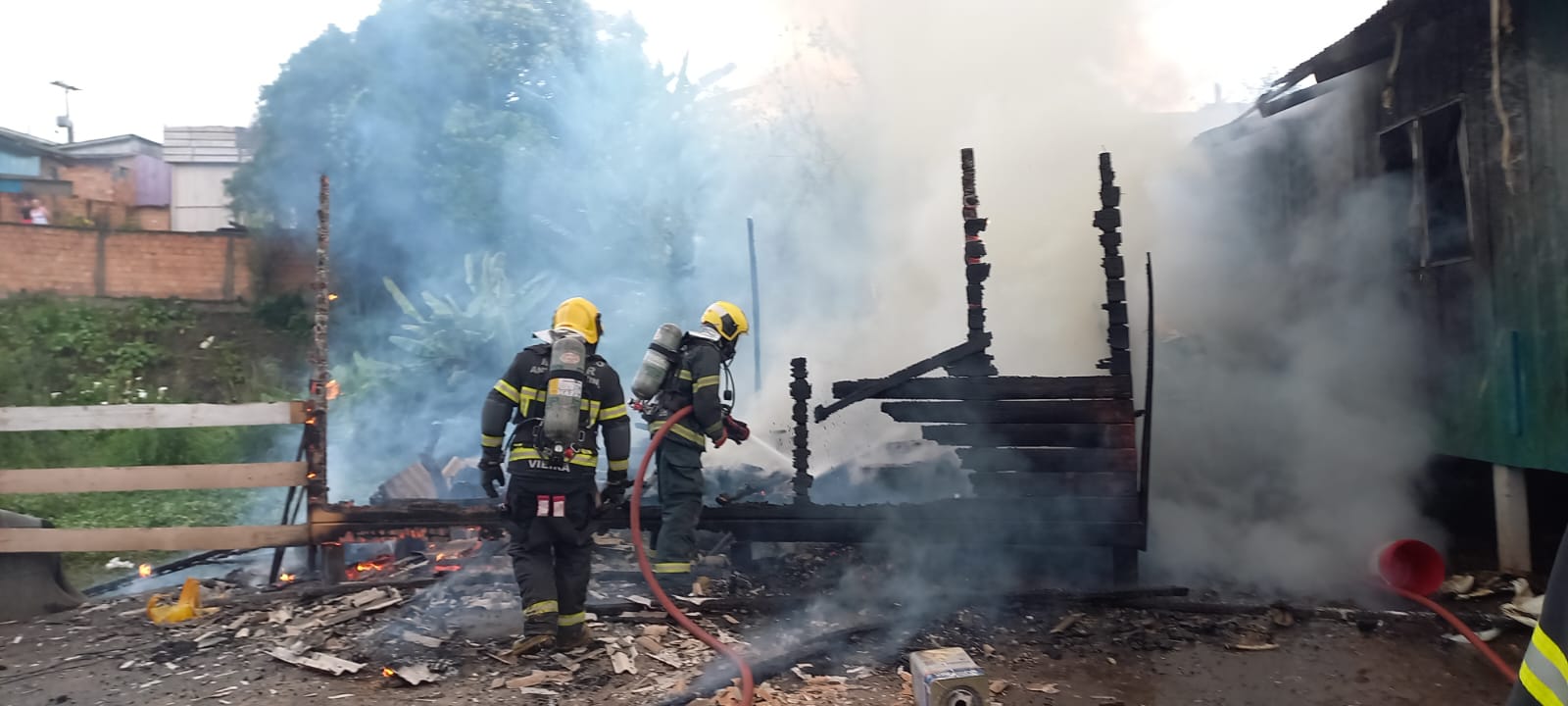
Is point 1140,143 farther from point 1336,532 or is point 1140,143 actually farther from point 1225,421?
point 1336,532

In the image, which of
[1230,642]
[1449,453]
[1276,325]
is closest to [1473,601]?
[1449,453]

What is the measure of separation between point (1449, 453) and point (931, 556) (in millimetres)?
4165

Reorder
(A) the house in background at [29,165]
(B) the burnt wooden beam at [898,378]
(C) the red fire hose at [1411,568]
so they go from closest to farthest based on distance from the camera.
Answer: (C) the red fire hose at [1411,568]
(B) the burnt wooden beam at [898,378]
(A) the house in background at [29,165]

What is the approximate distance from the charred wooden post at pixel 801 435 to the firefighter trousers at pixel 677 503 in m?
0.73

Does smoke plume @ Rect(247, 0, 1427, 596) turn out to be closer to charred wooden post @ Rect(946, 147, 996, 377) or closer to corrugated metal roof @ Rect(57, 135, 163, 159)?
charred wooden post @ Rect(946, 147, 996, 377)

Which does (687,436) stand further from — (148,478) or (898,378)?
(148,478)

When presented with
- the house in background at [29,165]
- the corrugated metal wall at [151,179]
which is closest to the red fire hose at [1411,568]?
the house in background at [29,165]

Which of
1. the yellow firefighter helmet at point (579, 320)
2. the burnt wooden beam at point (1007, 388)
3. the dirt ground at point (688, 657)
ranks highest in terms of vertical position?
the yellow firefighter helmet at point (579, 320)

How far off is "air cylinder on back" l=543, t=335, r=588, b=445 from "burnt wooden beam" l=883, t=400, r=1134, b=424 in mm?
2179

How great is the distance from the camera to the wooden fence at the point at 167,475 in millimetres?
5715

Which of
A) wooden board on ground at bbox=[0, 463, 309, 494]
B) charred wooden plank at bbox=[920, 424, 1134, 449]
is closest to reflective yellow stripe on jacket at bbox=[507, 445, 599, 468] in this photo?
wooden board on ground at bbox=[0, 463, 309, 494]

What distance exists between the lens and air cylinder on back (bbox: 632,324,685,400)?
576cm

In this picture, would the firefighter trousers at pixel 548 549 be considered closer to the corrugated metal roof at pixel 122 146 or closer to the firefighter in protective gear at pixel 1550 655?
the firefighter in protective gear at pixel 1550 655

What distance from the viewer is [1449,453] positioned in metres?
6.33
